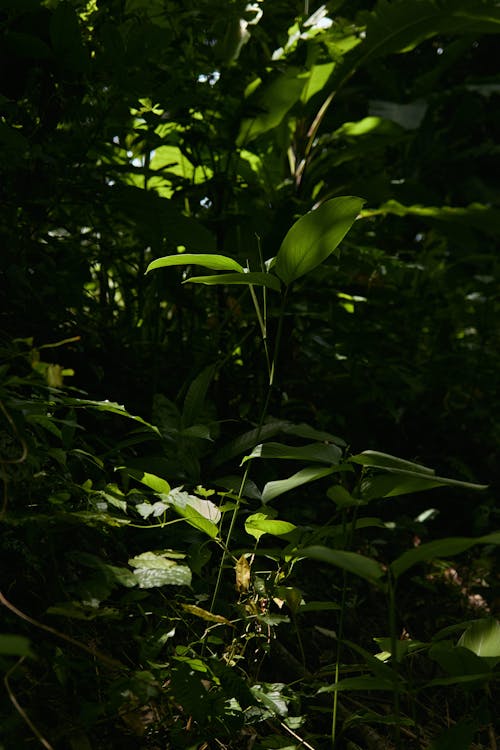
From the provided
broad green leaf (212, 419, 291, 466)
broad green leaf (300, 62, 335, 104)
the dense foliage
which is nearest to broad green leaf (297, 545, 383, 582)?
the dense foliage

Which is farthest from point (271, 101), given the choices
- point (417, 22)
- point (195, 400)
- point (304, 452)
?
point (304, 452)

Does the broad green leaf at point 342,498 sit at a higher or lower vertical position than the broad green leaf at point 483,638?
higher

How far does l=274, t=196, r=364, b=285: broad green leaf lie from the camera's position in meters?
0.72

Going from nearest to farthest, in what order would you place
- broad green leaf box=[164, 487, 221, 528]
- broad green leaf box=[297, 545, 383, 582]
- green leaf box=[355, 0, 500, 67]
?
broad green leaf box=[297, 545, 383, 582] < broad green leaf box=[164, 487, 221, 528] < green leaf box=[355, 0, 500, 67]

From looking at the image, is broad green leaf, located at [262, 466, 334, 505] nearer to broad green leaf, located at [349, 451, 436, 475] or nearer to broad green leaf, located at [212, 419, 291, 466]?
broad green leaf, located at [349, 451, 436, 475]

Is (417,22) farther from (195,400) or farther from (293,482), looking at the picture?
(293,482)

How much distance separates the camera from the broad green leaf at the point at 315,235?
716 millimetres

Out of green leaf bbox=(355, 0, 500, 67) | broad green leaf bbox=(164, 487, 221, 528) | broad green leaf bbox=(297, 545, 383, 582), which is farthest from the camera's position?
green leaf bbox=(355, 0, 500, 67)

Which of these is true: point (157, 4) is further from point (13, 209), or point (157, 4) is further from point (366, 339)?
point (366, 339)

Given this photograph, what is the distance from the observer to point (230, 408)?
1.38 m

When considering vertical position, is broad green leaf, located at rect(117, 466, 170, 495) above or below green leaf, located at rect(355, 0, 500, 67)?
A: below

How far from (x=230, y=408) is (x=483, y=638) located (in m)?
0.76

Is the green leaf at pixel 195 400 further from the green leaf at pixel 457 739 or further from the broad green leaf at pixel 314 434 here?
the green leaf at pixel 457 739

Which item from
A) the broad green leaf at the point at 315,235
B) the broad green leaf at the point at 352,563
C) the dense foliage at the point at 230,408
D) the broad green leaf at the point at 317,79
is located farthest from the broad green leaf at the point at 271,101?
the broad green leaf at the point at 352,563
